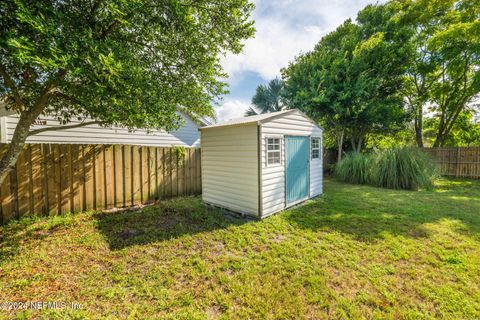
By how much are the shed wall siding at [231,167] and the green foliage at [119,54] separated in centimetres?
90

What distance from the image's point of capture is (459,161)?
9.67 m

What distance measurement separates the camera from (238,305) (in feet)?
6.47

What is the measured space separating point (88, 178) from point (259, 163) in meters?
3.88

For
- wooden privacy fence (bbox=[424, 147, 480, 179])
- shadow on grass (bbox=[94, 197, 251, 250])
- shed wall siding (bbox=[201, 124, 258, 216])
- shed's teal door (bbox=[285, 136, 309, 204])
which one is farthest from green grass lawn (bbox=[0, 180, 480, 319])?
wooden privacy fence (bbox=[424, 147, 480, 179])

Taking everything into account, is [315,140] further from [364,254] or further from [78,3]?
[78,3]

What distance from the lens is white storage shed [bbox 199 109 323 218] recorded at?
4.26 meters

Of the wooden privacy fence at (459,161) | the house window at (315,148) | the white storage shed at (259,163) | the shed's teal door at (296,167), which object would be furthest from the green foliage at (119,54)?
the wooden privacy fence at (459,161)

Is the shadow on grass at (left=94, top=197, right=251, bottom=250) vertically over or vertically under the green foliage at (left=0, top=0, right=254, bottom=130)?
under

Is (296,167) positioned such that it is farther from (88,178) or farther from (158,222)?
(88,178)

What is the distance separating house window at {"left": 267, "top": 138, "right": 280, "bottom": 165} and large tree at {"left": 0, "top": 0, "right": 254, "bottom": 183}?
5.21ft

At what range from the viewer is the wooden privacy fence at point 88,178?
362 cm

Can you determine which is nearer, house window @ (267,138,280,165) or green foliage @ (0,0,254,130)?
green foliage @ (0,0,254,130)

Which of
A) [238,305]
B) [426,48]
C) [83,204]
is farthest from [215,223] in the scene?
[426,48]

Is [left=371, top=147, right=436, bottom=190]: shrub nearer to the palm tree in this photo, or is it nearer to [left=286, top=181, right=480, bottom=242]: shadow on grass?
[left=286, top=181, right=480, bottom=242]: shadow on grass
